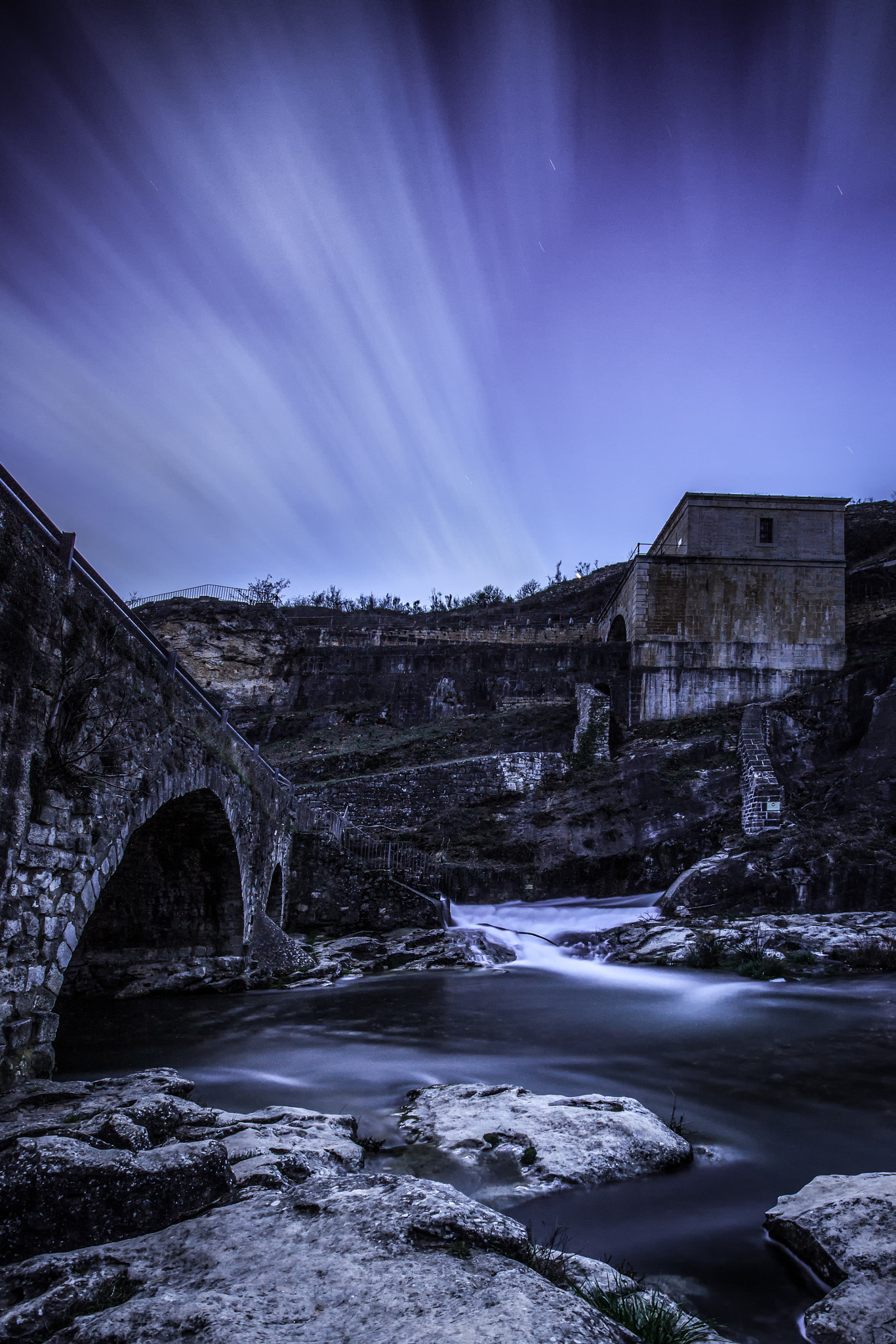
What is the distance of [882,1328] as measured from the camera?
2.92 metres

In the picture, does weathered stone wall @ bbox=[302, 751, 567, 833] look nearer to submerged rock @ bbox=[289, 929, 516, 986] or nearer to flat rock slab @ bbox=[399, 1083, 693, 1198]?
submerged rock @ bbox=[289, 929, 516, 986]

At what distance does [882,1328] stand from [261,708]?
3674 centimetres

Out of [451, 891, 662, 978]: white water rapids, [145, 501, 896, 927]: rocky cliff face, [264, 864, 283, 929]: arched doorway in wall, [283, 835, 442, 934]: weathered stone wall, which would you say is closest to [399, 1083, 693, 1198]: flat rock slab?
[451, 891, 662, 978]: white water rapids

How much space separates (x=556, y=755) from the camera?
2522 cm

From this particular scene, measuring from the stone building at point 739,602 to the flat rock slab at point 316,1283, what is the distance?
29.2m

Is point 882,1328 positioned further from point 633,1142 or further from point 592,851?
point 592,851

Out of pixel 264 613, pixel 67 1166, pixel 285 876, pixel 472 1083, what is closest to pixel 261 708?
pixel 264 613

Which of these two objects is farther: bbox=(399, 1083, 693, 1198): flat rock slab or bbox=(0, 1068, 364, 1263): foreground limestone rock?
bbox=(399, 1083, 693, 1198): flat rock slab

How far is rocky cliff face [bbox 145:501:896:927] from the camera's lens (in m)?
17.7

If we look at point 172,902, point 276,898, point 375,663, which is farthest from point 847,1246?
point 375,663

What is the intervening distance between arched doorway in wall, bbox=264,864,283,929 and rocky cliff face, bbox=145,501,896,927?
766 mm

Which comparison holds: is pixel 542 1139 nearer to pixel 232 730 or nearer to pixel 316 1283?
pixel 316 1283

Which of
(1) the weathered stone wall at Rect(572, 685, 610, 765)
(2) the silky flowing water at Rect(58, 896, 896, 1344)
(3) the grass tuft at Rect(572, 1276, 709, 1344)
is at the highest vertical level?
(1) the weathered stone wall at Rect(572, 685, 610, 765)

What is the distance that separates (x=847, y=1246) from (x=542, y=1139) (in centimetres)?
219
